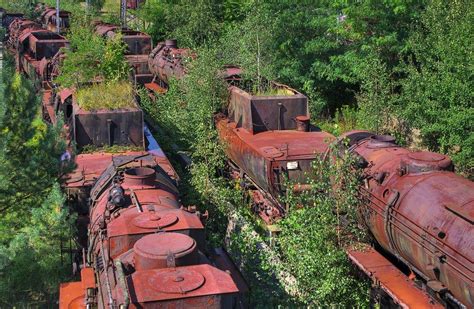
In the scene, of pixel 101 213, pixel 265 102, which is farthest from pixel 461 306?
pixel 265 102

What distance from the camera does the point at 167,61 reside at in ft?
78.4

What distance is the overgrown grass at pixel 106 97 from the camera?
47.9 ft

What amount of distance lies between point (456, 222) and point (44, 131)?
6553 millimetres

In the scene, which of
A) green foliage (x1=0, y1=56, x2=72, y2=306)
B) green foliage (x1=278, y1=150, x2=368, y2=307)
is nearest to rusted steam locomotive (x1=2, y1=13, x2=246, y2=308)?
green foliage (x1=0, y1=56, x2=72, y2=306)

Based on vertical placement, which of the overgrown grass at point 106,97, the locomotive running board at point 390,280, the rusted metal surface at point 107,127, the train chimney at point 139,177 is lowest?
the locomotive running board at point 390,280

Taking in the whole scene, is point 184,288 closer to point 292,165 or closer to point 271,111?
point 292,165

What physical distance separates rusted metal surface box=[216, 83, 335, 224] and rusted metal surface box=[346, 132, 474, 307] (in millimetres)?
1953

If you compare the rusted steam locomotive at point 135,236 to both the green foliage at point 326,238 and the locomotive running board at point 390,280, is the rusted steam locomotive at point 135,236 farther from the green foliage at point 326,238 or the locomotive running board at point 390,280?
the locomotive running board at point 390,280

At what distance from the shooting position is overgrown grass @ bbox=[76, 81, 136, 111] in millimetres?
14586

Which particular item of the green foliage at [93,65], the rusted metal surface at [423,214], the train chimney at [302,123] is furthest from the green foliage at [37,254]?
the train chimney at [302,123]

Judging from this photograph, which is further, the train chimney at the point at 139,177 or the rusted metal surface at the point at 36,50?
the rusted metal surface at the point at 36,50

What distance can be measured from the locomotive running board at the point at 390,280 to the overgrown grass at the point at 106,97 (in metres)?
6.81

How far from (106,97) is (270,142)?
13.1ft

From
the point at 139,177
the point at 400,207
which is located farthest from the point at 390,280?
the point at 139,177
